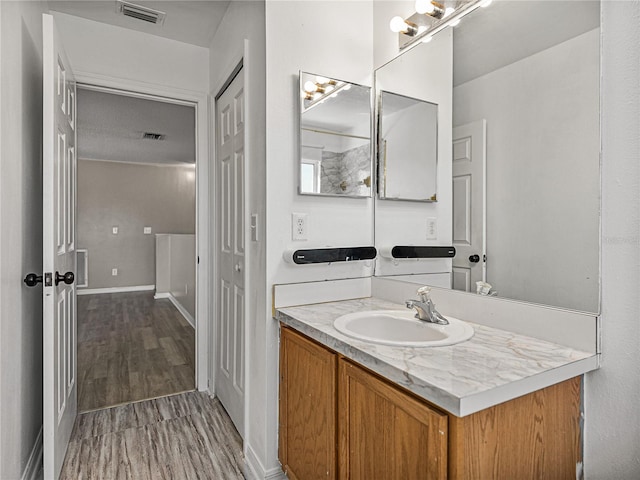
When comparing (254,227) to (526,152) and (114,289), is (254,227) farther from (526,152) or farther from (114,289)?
(114,289)

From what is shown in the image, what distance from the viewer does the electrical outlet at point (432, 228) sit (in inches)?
64.6

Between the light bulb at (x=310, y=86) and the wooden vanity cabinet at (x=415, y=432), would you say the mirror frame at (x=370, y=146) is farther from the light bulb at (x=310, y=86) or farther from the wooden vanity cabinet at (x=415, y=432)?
the wooden vanity cabinet at (x=415, y=432)

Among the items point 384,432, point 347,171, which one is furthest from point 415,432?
point 347,171

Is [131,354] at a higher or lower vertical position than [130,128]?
lower

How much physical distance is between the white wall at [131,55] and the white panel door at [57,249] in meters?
0.37

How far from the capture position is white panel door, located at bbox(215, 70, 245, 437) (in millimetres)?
2088

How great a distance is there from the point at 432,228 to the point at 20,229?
1784 millimetres

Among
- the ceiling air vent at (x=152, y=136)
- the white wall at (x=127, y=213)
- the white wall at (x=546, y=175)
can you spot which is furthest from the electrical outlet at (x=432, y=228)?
the white wall at (x=127, y=213)

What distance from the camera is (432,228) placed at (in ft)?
5.47

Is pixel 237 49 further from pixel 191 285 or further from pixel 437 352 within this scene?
pixel 191 285

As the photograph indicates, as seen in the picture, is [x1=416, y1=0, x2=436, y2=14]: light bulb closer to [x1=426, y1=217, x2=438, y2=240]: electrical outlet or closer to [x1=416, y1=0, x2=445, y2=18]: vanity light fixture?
[x1=416, y1=0, x2=445, y2=18]: vanity light fixture

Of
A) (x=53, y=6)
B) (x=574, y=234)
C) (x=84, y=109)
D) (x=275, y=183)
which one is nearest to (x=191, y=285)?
(x=84, y=109)

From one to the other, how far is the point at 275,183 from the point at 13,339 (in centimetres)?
122

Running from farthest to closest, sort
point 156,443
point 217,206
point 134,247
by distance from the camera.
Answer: point 134,247, point 217,206, point 156,443
